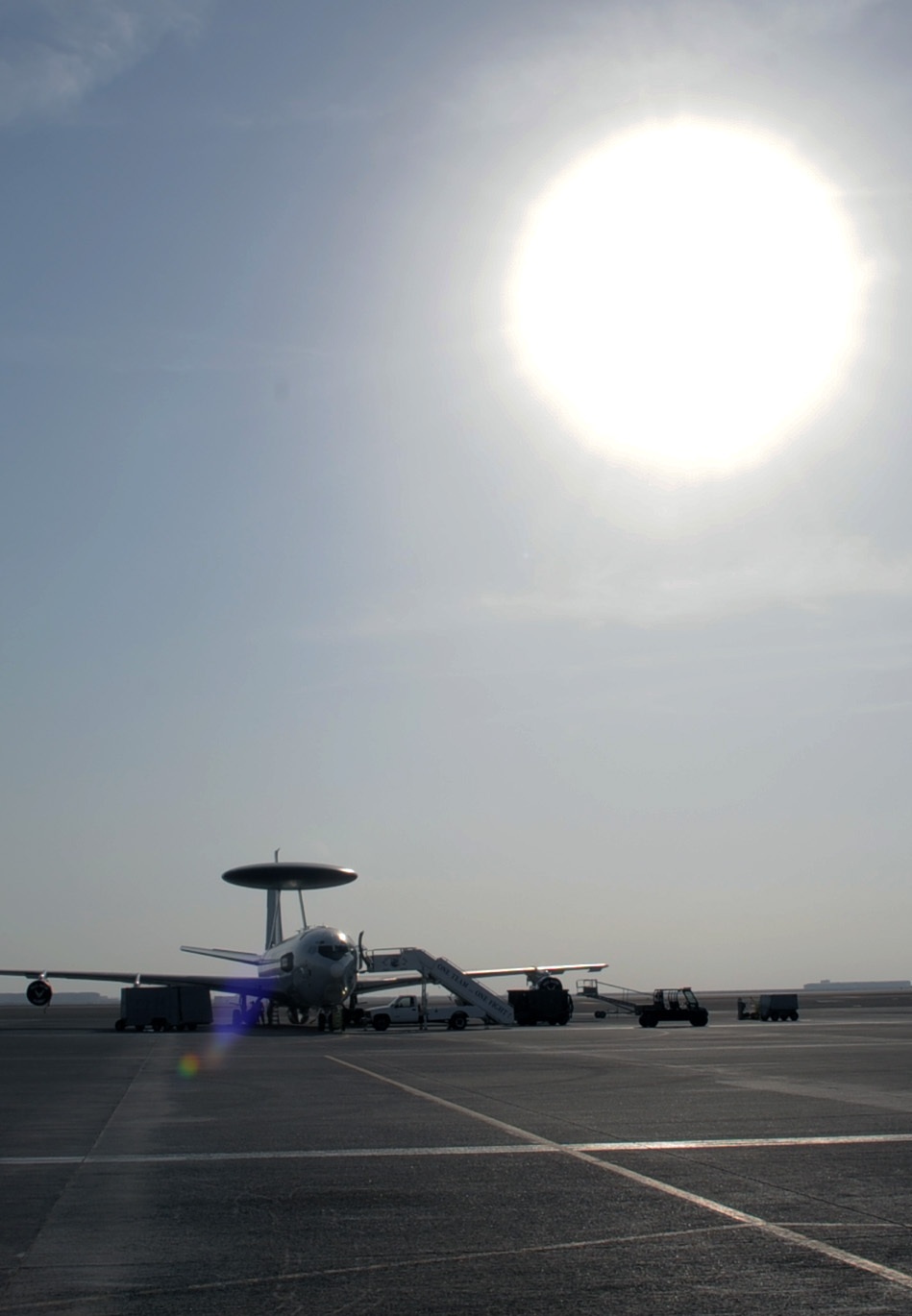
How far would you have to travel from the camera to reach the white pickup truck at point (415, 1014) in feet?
191

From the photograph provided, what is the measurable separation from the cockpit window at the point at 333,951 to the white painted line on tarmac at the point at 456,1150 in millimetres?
44811

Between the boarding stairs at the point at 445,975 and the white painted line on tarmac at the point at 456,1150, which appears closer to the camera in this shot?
the white painted line on tarmac at the point at 456,1150

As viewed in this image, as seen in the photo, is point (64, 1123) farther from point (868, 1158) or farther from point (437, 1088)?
point (868, 1158)

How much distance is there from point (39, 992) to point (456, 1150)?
57232mm

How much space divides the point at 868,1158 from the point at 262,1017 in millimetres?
61173

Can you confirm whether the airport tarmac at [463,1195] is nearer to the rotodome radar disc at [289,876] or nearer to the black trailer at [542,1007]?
the black trailer at [542,1007]

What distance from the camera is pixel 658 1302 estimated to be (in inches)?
286

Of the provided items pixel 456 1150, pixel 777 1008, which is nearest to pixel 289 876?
pixel 777 1008

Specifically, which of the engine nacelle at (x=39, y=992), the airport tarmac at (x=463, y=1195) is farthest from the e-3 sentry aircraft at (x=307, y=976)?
the airport tarmac at (x=463, y=1195)

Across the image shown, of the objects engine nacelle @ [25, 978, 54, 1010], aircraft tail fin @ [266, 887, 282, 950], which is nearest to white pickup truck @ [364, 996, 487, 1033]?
engine nacelle @ [25, 978, 54, 1010]

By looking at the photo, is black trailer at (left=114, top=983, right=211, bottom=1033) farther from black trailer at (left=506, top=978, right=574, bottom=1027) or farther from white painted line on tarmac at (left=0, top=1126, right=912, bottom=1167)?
white painted line on tarmac at (left=0, top=1126, right=912, bottom=1167)

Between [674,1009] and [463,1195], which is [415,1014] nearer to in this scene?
[674,1009]

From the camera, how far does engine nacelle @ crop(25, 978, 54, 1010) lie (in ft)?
209

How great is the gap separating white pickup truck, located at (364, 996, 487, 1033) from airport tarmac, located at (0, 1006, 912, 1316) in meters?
35.1
